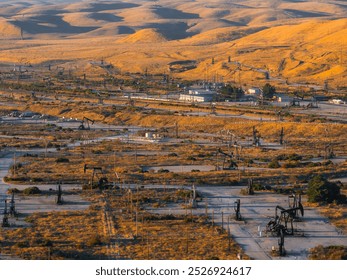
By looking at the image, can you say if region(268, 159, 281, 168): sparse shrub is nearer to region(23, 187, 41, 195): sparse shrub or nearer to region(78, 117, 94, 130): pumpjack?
region(23, 187, 41, 195): sparse shrub

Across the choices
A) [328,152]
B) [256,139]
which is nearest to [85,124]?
[256,139]

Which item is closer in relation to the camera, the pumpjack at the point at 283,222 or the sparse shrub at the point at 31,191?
the pumpjack at the point at 283,222

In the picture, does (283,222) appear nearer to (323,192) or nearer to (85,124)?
(323,192)

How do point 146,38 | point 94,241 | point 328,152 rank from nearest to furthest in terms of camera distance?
point 94,241, point 328,152, point 146,38

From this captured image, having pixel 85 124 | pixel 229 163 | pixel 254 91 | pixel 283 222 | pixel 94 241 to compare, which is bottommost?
pixel 254 91

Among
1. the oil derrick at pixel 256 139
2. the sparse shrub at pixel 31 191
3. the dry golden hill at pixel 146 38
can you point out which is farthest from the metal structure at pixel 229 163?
the dry golden hill at pixel 146 38

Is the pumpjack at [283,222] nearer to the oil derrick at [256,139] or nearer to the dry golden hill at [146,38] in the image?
the oil derrick at [256,139]

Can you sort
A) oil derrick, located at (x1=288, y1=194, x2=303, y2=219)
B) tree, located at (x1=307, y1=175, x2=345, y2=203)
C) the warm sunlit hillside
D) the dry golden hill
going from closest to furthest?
oil derrick, located at (x1=288, y1=194, x2=303, y2=219)
tree, located at (x1=307, y1=175, x2=345, y2=203)
the warm sunlit hillside
the dry golden hill

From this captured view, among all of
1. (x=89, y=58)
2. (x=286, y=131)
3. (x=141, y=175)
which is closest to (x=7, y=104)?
(x=286, y=131)

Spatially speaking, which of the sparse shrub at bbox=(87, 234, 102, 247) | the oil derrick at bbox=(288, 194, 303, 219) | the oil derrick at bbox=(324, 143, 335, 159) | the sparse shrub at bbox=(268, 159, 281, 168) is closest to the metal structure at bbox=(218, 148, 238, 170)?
the sparse shrub at bbox=(268, 159, 281, 168)
